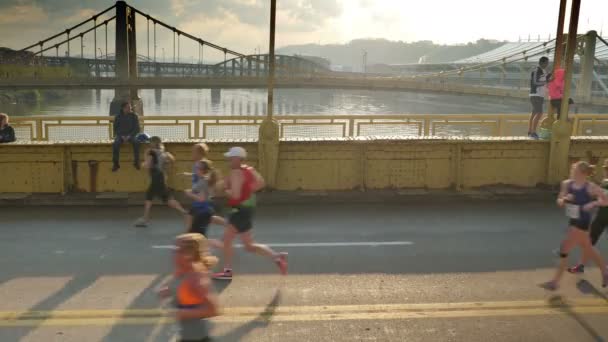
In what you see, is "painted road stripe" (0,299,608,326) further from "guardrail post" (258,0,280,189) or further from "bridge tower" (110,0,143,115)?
"bridge tower" (110,0,143,115)

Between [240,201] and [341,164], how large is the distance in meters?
4.59

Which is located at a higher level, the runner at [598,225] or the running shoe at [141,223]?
the runner at [598,225]

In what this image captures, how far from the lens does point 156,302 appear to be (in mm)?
5094

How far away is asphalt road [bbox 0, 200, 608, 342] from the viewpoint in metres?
4.56

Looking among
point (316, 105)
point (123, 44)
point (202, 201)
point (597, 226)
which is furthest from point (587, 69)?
point (202, 201)

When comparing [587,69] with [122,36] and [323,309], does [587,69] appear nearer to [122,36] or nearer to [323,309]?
[122,36]

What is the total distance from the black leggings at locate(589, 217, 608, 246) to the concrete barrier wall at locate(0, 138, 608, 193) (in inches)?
150

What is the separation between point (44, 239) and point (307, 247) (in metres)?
3.59

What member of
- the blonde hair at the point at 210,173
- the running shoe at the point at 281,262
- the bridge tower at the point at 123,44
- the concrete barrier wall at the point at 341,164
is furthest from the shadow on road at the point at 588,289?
the bridge tower at the point at 123,44

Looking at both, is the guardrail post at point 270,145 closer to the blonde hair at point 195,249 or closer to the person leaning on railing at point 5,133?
the person leaning on railing at point 5,133

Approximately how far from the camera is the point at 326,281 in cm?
573

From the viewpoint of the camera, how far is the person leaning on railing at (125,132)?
372 inches

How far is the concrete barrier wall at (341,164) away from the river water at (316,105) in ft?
142

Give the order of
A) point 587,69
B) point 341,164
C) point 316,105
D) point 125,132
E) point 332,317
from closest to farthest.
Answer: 1. point 332,317
2. point 125,132
3. point 341,164
4. point 587,69
5. point 316,105
